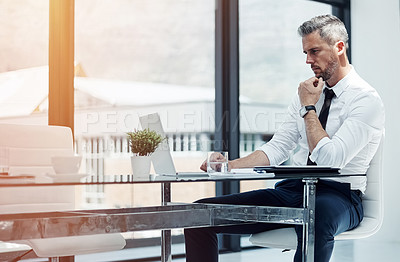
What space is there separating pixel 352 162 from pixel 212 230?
0.67 meters

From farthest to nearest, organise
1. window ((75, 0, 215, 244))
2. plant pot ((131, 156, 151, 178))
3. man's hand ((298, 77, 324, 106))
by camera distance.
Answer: window ((75, 0, 215, 244))
man's hand ((298, 77, 324, 106))
plant pot ((131, 156, 151, 178))

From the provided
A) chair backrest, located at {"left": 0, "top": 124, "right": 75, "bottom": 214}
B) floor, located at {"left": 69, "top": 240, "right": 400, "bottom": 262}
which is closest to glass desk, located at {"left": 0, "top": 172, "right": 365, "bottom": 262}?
chair backrest, located at {"left": 0, "top": 124, "right": 75, "bottom": 214}

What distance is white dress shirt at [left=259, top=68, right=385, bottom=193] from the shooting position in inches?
90.8

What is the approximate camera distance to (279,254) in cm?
435

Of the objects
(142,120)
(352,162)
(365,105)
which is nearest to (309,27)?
(365,105)

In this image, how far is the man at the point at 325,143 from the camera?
2232 millimetres

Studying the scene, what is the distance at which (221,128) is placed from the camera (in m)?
4.44

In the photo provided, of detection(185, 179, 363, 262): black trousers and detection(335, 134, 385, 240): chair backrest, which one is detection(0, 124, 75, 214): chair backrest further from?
detection(335, 134, 385, 240): chair backrest

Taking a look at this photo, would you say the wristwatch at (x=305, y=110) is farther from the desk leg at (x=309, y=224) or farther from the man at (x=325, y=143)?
the desk leg at (x=309, y=224)

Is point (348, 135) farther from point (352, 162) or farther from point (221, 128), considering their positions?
point (221, 128)

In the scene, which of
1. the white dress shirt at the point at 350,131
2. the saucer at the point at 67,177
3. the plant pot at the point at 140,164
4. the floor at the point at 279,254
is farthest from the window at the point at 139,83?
the saucer at the point at 67,177

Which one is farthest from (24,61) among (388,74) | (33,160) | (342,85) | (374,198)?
(388,74)

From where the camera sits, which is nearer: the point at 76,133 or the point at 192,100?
the point at 76,133

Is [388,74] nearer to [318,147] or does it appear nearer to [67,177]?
[318,147]
